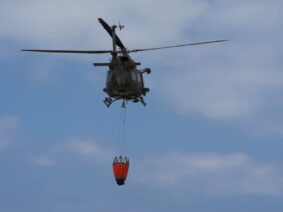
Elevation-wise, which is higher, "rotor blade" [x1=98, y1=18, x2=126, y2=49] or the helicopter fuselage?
"rotor blade" [x1=98, y1=18, x2=126, y2=49]

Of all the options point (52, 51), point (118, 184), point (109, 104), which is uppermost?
point (52, 51)

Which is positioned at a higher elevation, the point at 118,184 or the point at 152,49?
the point at 152,49

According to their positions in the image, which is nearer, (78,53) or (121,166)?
(121,166)

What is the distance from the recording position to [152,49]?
50500 mm

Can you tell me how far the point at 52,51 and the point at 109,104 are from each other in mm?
6390

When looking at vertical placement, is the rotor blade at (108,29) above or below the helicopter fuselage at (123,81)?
above

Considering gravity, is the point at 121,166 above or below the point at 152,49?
below

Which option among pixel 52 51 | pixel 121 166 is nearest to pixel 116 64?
pixel 52 51

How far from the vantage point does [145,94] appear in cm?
5269

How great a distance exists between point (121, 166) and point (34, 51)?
1142 cm

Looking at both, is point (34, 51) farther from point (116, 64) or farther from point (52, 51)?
point (116, 64)

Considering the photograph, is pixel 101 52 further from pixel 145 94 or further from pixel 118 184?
pixel 118 184

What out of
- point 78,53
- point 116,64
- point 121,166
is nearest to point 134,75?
point 116,64

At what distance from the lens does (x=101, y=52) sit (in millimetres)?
51500
